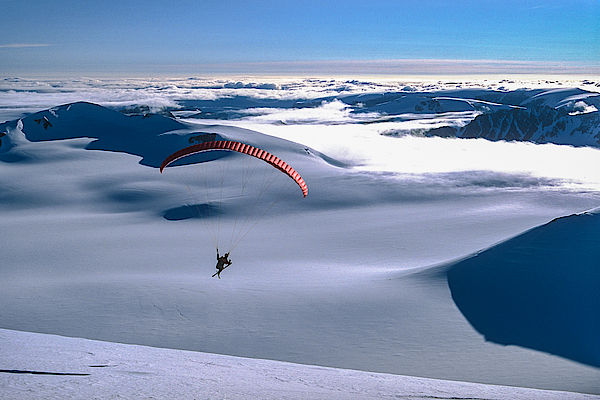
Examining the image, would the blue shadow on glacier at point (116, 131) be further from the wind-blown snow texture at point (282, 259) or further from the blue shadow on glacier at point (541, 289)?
the blue shadow on glacier at point (541, 289)

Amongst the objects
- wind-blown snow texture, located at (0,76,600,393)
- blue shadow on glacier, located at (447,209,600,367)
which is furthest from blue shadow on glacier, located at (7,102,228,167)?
blue shadow on glacier, located at (447,209,600,367)

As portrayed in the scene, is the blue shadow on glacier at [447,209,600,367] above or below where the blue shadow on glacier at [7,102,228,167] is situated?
below

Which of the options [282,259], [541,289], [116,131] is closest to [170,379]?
[541,289]

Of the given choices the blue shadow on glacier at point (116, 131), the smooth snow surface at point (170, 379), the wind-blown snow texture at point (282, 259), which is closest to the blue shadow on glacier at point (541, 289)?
the wind-blown snow texture at point (282, 259)

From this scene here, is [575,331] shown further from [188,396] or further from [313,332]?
[188,396]

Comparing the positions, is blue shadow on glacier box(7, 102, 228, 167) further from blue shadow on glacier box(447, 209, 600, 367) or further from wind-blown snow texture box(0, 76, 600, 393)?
blue shadow on glacier box(447, 209, 600, 367)

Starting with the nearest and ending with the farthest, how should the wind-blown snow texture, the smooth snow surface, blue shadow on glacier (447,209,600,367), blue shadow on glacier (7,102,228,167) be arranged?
1. the smooth snow surface
2. the wind-blown snow texture
3. blue shadow on glacier (447,209,600,367)
4. blue shadow on glacier (7,102,228,167)

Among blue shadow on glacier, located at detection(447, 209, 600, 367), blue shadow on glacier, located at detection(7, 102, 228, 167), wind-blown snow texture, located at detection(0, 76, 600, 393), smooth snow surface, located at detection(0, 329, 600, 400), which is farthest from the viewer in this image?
blue shadow on glacier, located at detection(7, 102, 228, 167)
